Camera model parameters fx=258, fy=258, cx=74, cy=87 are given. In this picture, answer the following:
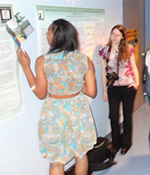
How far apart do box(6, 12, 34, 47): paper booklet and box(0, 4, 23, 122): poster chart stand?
0.10 ft

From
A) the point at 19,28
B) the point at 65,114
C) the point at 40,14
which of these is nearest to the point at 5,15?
the point at 19,28

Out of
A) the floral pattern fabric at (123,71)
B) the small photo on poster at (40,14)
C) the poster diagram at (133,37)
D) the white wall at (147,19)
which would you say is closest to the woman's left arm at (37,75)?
the small photo on poster at (40,14)

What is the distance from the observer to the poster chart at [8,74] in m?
1.75

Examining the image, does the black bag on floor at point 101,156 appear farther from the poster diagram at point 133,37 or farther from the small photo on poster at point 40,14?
the poster diagram at point 133,37

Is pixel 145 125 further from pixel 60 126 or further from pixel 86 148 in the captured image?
pixel 60 126

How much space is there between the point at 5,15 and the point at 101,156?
1.60 metres

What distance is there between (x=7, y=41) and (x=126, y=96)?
1385 mm

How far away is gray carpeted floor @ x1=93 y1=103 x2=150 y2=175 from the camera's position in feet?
8.18

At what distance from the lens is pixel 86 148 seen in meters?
1.90

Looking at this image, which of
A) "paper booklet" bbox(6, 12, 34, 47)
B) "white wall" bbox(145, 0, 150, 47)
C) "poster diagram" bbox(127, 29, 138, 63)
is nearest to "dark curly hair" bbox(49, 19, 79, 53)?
"paper booklet" bbox(6, 12, 34, 47)

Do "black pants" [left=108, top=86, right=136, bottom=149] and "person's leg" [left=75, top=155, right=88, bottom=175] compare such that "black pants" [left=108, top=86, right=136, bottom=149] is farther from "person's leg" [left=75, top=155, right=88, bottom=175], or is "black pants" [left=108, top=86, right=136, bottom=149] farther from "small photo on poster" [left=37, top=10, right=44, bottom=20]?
"small photo on poster" [left=37, top=10, right=44, bottom=20]

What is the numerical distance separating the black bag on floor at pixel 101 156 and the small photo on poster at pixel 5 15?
4.64ft

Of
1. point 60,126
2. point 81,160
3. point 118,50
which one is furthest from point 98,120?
point 60,126

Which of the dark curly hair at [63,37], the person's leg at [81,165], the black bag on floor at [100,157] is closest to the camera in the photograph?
the dark curly hair at [63,37]
